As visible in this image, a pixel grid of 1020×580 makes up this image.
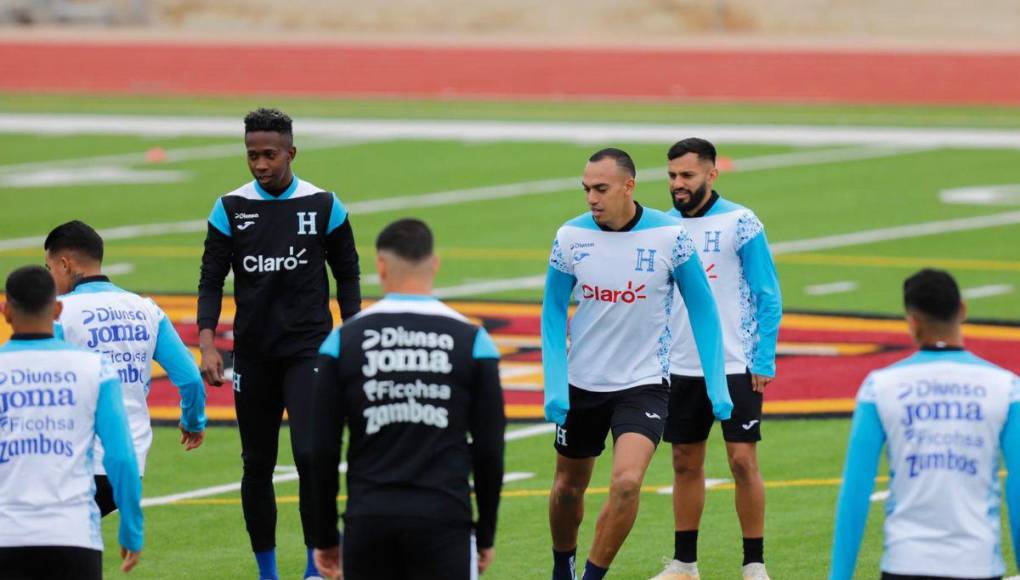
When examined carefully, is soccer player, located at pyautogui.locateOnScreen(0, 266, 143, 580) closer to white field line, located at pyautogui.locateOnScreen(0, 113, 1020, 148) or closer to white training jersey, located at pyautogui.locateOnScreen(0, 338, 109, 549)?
white training jersey, located at pyautogui.locateOnScreen(0, 338, 109, 549)

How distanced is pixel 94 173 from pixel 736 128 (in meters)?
11.8

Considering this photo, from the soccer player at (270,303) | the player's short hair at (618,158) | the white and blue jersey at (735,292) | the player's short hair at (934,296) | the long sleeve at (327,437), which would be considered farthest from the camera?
the white and blue jersey at (735,292)

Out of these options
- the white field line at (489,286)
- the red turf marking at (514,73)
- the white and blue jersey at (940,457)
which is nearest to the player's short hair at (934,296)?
the white and blue jersey at (940,457)

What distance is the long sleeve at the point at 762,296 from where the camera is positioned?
1034 cm

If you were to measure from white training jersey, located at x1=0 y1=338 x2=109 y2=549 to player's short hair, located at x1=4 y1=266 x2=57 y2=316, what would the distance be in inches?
6.0

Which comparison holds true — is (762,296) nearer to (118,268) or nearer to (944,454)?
(944,454)

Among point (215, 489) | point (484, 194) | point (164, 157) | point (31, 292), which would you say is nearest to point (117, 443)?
point (31, 292)

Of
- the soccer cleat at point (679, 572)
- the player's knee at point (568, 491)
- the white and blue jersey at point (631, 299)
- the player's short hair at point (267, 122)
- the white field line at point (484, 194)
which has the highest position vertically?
the white field line at point (484, 194)

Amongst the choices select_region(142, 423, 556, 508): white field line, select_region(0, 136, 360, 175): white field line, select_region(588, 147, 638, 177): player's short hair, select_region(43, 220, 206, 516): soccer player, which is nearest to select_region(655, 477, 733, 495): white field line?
select_region(142, 423, 556, 508): white field line

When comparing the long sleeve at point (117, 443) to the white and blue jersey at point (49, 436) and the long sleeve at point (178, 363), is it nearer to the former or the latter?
the white and blue jersey at point (49, 436)

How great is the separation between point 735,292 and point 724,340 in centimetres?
26

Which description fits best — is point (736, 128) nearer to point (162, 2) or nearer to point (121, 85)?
point (121, 85)

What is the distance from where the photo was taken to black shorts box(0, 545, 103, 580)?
719 cm

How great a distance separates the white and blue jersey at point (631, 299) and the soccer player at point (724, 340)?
0.65 m
